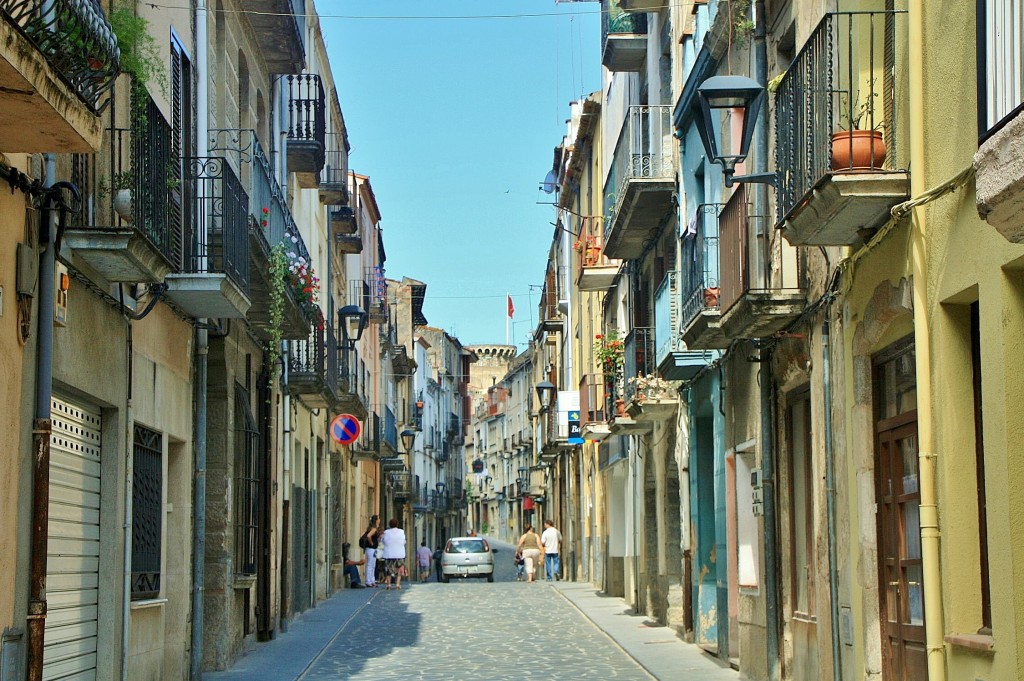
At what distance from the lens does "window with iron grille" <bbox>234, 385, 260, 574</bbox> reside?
17844 millimetres

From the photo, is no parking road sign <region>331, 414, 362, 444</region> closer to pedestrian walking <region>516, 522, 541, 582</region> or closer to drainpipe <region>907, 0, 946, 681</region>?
pedestrian walking <region>516, 522, 541, 582</region>

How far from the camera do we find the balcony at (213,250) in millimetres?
13062

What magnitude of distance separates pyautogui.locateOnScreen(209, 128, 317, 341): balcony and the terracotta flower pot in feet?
25.2

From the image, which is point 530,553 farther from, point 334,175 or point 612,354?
point 612,354

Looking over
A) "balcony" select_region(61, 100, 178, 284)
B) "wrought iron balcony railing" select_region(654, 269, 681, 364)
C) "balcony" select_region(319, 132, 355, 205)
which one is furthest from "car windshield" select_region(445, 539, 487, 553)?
"balcony" select_region(61, 100, 178, 284)

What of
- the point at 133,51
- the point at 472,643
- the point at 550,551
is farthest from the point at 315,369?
the point at 550,551

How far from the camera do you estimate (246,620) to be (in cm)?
1880

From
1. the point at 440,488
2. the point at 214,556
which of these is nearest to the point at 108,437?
the point at 214,556

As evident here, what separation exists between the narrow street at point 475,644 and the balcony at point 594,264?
6.01 meters

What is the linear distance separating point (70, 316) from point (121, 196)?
100 cm

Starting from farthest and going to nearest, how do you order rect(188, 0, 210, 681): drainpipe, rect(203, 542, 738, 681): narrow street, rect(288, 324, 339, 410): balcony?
rect(288, 324, 339, 410): balcony, rect(203, 542, 738, 681): narrow street, rect(188, 0, 210, 681): drainpipe

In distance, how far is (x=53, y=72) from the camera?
7.46 meters

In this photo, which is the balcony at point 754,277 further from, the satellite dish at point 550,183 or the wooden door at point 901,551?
the satellite dish at point 550,183

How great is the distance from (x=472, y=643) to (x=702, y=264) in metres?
6.83
